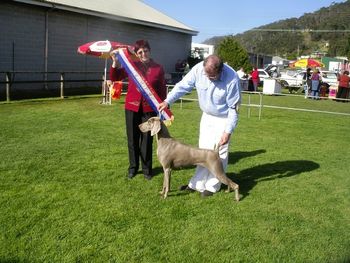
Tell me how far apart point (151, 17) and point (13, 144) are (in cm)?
2304

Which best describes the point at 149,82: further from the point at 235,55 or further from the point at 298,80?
the point at 235,55

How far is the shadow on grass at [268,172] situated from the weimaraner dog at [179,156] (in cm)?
79

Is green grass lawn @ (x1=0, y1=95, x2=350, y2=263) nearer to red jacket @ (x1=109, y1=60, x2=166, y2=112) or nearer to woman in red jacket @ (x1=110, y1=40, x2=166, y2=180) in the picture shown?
woman in red jacket @ (x1=110, y1=40, x2=166, y2=180)

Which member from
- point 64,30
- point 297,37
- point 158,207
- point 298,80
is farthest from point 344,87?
point 297,37

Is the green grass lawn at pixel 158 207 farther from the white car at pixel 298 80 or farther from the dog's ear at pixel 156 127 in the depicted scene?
the white car at pixel 298 80

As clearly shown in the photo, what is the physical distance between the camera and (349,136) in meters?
12.2

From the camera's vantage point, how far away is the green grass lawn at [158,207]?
449 centimetres

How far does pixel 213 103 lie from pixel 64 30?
18324 mm

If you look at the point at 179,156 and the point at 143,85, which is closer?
the point at 179,156

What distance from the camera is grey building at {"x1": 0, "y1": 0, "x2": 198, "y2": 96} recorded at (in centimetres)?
1953

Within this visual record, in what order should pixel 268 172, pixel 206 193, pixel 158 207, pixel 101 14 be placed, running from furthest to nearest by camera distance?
pixel 101 14 < pixel 268 172 < pixel 206 193 < pixel 158 207

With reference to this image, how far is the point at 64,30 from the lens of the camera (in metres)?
22.5

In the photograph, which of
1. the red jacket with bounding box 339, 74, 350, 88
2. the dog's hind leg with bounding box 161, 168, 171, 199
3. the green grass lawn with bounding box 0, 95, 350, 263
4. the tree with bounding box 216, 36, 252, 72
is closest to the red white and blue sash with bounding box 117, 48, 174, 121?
the dog's hind leg with bounding box 161, 168, 171, 199

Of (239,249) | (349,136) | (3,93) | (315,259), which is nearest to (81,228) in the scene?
(239,249)
